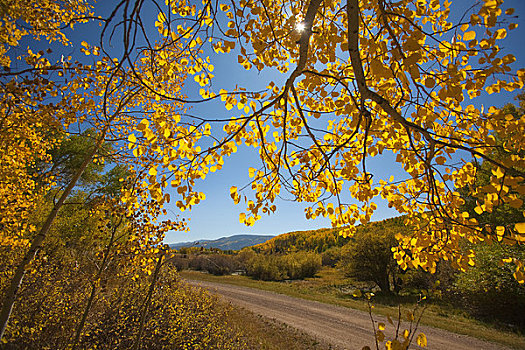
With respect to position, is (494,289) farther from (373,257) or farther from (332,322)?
(332,322)

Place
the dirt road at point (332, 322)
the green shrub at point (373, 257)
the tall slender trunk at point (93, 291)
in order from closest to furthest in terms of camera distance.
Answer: the tall slender trunk at point (93, 291) → the dirt road at point (332, 322) → the green shrub at point (373, 257)

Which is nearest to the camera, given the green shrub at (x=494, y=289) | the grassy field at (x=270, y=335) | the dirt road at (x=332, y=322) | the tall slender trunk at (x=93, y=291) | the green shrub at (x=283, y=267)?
the tall slender trunk at (x=93, y=291)

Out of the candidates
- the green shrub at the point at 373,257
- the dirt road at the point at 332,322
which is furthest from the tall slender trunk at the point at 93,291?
the green shrub at the point at 373,257

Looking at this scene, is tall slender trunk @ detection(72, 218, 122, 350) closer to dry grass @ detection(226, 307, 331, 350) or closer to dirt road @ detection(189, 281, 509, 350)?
dry grass @ detection(226, 307, 331, 350)

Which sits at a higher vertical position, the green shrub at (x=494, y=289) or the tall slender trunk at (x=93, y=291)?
the tall slender trunk at (x=93, y=291)

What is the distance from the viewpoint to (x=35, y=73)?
183cm

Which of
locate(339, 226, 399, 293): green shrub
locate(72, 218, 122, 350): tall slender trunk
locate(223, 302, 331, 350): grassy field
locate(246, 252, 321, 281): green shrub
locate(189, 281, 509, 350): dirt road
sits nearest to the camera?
locate(72, 218, 122, 350): tall slender trunk

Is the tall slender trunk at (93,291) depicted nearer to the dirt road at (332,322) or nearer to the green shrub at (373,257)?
the dirt road at (332,322)

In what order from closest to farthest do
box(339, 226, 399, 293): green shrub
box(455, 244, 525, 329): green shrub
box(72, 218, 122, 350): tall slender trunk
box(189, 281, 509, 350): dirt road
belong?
box(72, 218, 122, 350): tall slender trunk, box(189, 281, 509, 350): dirt road, box(455, 244, 525, 329): green shrub, box(339, 226, 399, 293): green shrub

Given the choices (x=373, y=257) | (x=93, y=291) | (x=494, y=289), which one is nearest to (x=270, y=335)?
(x=93, y=291)

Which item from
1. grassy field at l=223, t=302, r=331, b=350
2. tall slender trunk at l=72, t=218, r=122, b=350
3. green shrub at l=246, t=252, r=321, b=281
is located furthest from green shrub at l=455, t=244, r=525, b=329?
green shrub at l=246, t=252, r=321, b=281

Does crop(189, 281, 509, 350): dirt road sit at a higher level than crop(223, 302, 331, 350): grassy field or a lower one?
lower

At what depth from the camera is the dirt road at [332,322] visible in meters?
7.05

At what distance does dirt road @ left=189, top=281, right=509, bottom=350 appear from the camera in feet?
23.1
